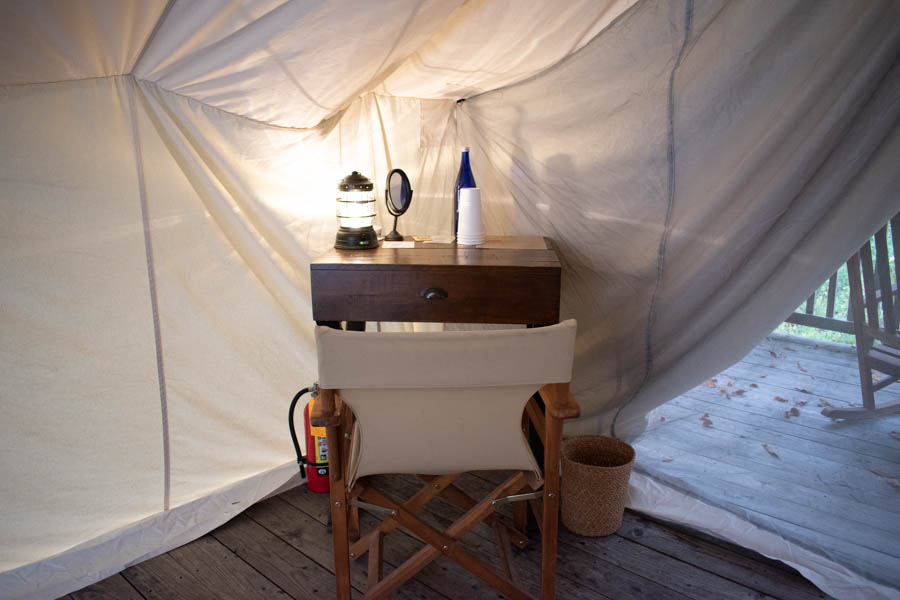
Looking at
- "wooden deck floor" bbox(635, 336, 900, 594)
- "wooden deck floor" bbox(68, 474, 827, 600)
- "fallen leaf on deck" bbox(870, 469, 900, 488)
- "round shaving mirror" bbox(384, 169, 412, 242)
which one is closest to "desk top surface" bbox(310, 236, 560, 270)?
"round shaving mirror" bbox(384, 169, 412, 242)

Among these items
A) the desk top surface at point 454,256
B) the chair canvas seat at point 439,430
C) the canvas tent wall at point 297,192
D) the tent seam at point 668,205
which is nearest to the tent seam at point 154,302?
the canvas tent wall at point 297,192

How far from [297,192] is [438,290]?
2.44ft

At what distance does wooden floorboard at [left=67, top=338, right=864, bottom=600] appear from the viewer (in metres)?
1.74

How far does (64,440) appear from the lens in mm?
1820

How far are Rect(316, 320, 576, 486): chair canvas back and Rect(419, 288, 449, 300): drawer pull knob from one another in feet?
1.68

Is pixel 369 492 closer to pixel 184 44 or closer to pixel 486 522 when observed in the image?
pixel 486 522

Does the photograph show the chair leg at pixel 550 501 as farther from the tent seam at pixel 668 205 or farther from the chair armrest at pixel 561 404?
the tent seam at pixel 668 205

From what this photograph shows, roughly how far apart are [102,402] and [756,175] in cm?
A: 200

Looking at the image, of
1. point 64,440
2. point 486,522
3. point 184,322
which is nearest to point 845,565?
point 486,522

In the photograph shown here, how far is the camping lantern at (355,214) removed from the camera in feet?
6.84

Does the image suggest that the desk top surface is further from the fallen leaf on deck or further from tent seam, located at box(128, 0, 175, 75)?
the fallen leaf on deck

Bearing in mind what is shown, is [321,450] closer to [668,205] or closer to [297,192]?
[297,192]

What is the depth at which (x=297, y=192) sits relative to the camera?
2.26 m

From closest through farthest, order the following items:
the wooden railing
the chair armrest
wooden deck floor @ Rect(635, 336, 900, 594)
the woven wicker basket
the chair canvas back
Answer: the chair canvas back < the chair armrest < the wooden railing < wooden deck floor @ Rect(635, 336, 900, 594) < the woven wicker basket
